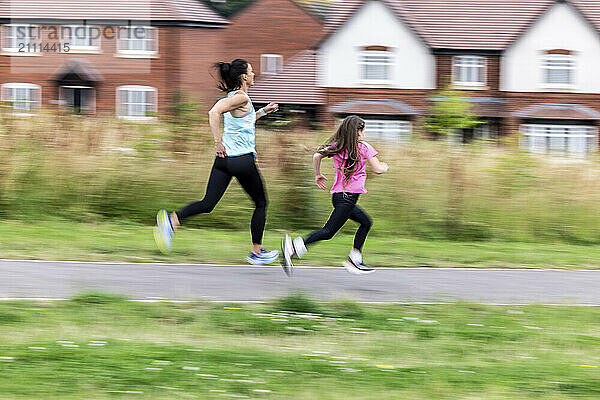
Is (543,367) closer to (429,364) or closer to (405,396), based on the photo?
(429,364)

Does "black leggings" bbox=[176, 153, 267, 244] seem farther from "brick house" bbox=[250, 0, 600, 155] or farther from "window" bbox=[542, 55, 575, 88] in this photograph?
"window" bbox=[542, 55, 575, 88]

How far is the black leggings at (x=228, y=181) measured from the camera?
27.4 ft

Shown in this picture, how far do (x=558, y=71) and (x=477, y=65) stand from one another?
164 inches

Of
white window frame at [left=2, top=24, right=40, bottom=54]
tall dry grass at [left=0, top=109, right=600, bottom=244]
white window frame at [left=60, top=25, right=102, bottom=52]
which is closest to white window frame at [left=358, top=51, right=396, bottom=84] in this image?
white window frame at [left=60, top=25, right=102, bottom=52]

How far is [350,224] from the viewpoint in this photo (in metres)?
12.0

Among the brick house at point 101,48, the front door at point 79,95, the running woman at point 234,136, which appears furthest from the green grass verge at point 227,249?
the front door at point 79,95

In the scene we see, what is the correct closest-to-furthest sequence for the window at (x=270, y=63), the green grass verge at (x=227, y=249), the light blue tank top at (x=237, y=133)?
1. the light blue tank top at (x=237, y=133)
2. the green grass verge at (x=227, y=249)
3. the window at (x=270, y=63)

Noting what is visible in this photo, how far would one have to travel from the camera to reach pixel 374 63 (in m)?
45.8

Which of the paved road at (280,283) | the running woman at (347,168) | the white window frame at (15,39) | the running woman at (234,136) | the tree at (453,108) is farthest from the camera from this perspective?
the white window frame at (15,39)

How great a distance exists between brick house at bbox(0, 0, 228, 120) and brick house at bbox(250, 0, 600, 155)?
250 inches

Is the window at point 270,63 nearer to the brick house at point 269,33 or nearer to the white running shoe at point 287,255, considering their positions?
the brick house at point 269,33

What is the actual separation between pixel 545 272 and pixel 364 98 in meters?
37.0

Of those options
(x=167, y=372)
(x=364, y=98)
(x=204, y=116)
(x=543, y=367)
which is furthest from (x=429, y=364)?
(x=364, y=98)

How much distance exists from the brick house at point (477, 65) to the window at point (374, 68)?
49 millimetres
